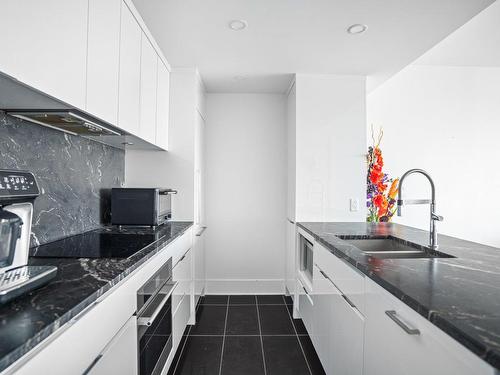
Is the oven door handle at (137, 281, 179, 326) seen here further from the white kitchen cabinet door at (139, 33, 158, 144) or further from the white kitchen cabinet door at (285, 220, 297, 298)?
the white kitchen cabinet door at (285, 220, 297, 298)

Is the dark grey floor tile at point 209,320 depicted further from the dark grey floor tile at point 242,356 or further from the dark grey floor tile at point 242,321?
the dark grey floor tile at point 242,356

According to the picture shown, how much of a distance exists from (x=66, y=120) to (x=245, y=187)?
228 centimetres

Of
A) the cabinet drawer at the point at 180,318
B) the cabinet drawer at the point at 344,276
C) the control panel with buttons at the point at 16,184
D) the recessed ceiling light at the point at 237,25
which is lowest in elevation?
the cabinet drawer at the point at 180,318

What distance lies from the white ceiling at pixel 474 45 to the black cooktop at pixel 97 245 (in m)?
3.11

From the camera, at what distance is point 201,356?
6.91 feet

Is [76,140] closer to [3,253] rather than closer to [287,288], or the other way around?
[3,253]

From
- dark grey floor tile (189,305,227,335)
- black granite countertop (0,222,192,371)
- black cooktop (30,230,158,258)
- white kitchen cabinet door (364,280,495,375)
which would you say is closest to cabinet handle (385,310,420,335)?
white kitchen cabinet door (364,280,495,375)

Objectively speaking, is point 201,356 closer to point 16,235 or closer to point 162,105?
point 16,235

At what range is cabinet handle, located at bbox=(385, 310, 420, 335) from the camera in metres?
0.84

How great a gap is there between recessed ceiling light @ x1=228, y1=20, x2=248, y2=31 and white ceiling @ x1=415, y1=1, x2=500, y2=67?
6.37 ft

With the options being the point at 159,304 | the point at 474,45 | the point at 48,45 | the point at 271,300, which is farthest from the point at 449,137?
the point at 48,45

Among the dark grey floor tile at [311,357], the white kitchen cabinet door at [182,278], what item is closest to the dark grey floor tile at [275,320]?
the dark grey floor tile at [311,357]

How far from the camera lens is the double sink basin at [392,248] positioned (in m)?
1.56

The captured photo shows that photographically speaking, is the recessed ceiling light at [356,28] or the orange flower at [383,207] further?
the orange flower at [383,207]
